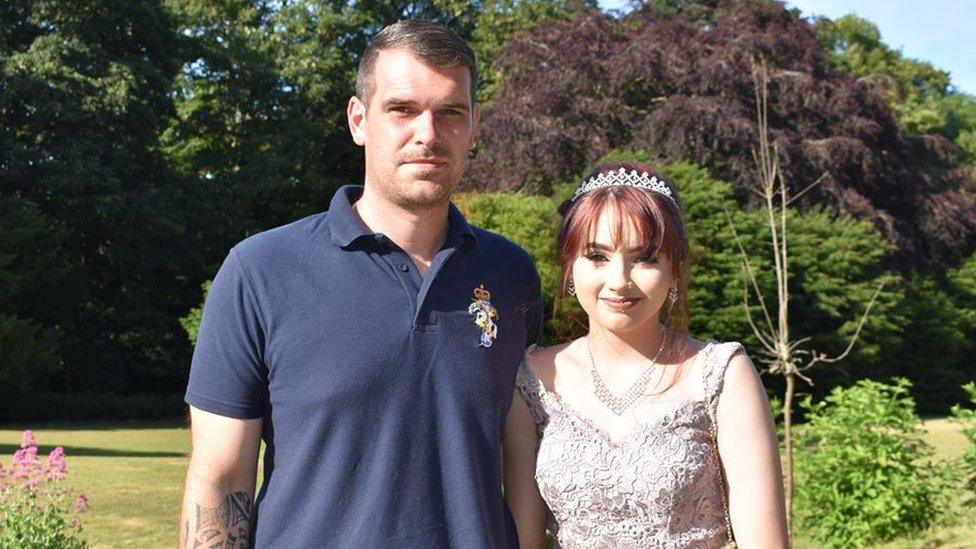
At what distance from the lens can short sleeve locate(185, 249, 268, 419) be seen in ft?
7.96

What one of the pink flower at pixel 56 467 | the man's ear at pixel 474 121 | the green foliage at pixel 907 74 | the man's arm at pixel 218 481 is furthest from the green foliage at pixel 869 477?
the green foliage at pixel 907 74

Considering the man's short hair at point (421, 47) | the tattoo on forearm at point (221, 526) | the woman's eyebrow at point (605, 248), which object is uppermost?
the man's short hair at point (421, 47)

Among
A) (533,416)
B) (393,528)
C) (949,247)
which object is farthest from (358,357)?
(949,247)

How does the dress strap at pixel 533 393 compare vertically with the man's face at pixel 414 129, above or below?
below

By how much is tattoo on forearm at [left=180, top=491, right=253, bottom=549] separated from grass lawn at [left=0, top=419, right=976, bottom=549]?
23.7 feet

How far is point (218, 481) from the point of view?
2463 millimetres

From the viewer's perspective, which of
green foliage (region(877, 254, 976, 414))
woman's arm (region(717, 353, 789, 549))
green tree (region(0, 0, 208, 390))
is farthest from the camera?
green foliage (region(877, 254, 976, 414))

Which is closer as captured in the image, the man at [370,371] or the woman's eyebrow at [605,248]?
the man at [370,371]

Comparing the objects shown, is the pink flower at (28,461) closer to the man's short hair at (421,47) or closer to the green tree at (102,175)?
the man's short hair at (421,47)

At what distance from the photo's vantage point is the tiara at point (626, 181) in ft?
8.93

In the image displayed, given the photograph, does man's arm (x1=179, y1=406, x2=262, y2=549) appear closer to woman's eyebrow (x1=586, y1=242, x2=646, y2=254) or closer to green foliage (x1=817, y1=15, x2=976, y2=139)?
woman's eyebrow (x1=586, y1=242, x2=646, y2=254)

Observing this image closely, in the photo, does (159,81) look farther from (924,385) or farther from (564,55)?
(924,385)

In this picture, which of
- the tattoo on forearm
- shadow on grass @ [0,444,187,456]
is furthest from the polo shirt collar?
shadow on grass @ [0,444,187,456]

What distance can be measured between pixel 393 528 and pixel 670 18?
83.4 ft
